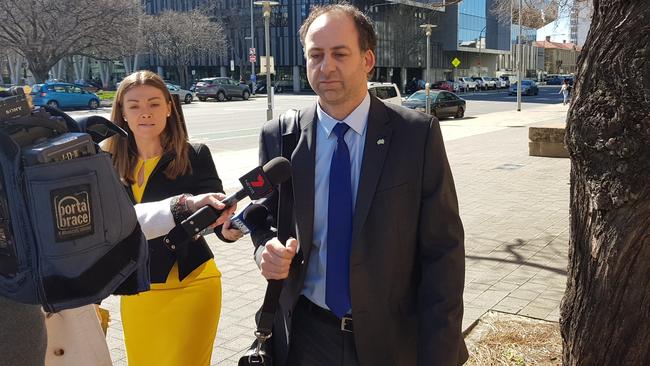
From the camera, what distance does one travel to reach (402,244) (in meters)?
2.05

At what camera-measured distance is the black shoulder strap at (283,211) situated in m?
1.95

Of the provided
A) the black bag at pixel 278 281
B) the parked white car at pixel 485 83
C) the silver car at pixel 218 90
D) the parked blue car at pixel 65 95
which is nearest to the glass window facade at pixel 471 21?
the parked white car at pixel 485 83

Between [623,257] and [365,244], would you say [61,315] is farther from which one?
[623,257]

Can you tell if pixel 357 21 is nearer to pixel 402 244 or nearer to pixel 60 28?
pixel 402 244

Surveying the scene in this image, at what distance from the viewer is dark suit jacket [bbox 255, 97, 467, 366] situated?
2010 millimetres

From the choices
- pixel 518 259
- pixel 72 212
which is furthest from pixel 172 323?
pixel 518 259

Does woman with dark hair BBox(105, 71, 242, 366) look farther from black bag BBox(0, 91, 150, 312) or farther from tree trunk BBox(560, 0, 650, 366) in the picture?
tree trunk BBox(560, 0, 650, 366)

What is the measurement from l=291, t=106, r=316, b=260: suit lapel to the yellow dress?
93 centimetres

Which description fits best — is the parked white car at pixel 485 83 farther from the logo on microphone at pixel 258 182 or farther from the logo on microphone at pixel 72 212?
the logo on microphone at pixel 72 212

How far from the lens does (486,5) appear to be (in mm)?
81438

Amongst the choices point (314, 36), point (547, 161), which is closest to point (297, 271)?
point (314, 36)

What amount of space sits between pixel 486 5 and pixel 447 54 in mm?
8574

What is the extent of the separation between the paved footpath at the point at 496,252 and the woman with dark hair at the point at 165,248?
133 cm

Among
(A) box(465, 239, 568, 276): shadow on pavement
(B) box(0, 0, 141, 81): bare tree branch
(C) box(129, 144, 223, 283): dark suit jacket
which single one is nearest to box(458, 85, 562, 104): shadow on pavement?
(B) box(0, 0, 141, 81): bare tree branch
